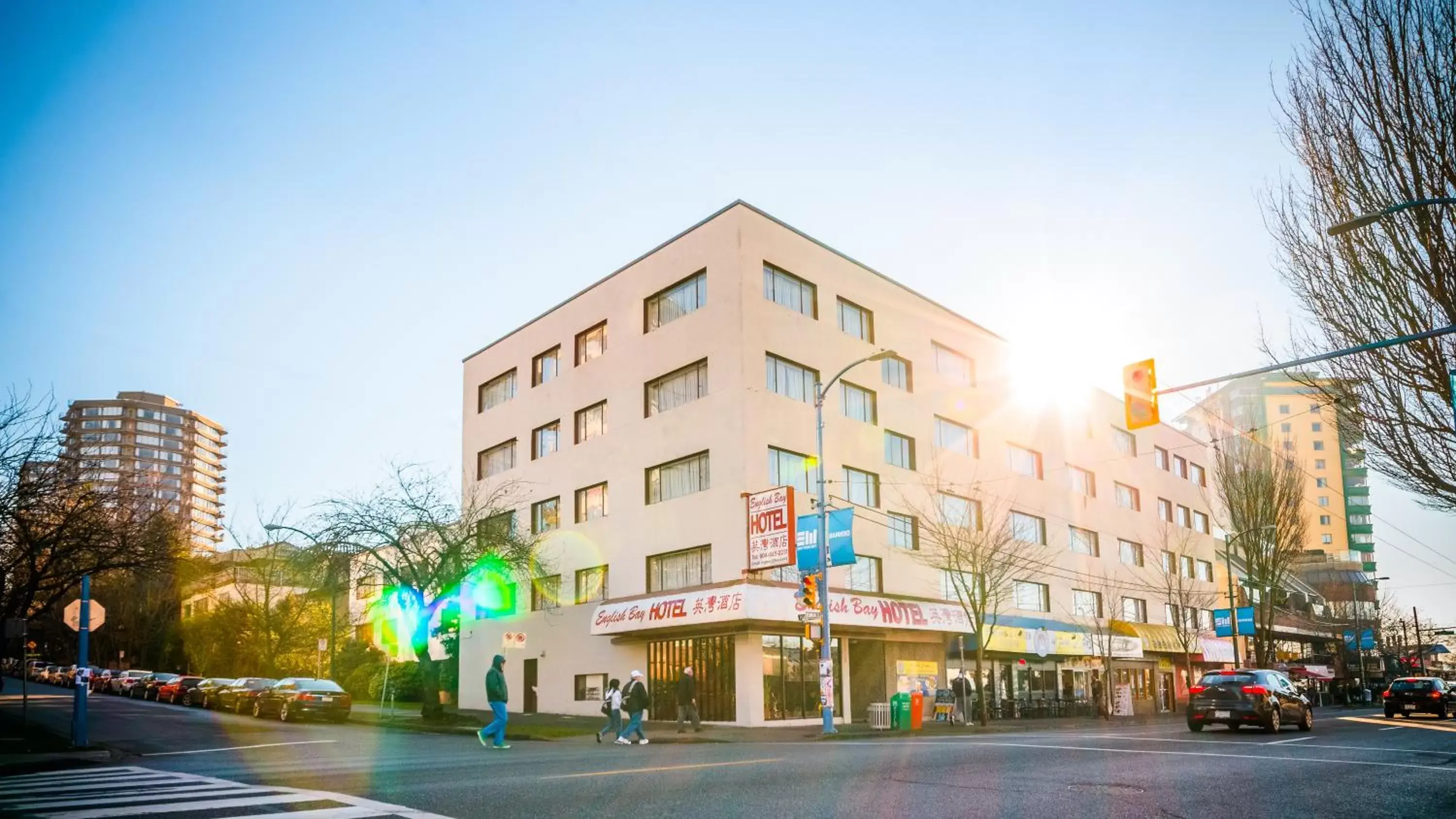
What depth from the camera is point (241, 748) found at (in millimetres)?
20578

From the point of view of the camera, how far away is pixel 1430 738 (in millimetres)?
21750

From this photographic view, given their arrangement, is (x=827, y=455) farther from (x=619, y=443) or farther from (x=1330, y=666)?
(x=1330, y=666)

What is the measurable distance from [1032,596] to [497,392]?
25724 millimetres

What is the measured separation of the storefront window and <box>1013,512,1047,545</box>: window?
43.2ft

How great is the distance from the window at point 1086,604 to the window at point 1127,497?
21.0 ft

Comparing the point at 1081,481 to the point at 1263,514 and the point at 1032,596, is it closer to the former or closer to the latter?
the point at 1032,596

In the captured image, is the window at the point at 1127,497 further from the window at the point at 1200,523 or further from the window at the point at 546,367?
the window at the point at 546,367

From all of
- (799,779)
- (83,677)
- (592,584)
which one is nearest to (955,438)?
(592,584)

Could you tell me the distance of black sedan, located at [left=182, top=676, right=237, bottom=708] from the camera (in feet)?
142

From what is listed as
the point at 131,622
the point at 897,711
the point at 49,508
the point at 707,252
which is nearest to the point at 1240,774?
the point at 897,711

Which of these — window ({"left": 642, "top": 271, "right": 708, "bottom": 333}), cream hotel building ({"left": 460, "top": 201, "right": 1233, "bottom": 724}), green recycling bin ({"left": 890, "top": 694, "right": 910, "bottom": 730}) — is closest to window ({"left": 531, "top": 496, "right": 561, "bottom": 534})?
cream hotel building ({"left": 460, "top": 201, "right": 1233, "bottom": 724})

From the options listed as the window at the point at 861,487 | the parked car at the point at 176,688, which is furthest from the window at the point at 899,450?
the parked car at the point at 176,688

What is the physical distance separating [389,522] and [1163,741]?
76.6 ft

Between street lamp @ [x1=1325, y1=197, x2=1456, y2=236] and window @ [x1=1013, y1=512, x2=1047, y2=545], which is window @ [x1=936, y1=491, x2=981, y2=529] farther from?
street lamp @ [x1=1325, y1=197, x2=1456, y2=236]
